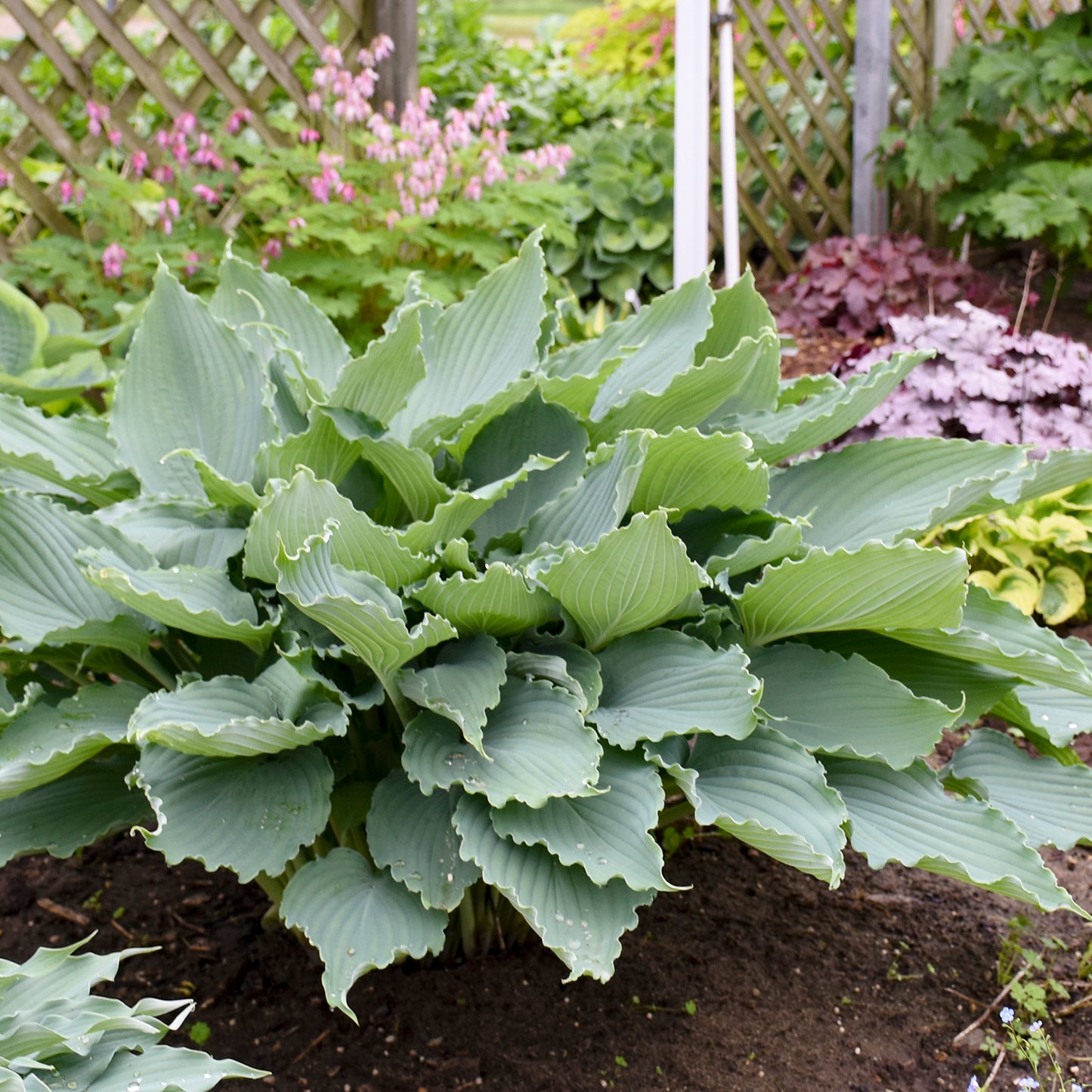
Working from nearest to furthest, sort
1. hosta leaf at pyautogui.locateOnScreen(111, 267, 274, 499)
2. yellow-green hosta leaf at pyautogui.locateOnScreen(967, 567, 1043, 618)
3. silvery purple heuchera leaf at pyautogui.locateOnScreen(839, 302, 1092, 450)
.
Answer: hosta leaf at pyautogui.locateOnScreen(111, 267, 274, 499) < yellow-green hosta leaf at pyautogui.locateOnScreen(967, 567, 1043, 618) < silvery purple heuchera leaf at pyautogui.locateOnScreen(839, 302, 1092, 450)

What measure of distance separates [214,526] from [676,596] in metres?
0.68

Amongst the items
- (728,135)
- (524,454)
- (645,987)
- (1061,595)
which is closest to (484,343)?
(524,454)

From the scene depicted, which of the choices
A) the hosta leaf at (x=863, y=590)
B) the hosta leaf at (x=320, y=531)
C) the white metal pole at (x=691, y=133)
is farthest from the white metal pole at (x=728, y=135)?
the hosta leaf at (x=320, y=531)

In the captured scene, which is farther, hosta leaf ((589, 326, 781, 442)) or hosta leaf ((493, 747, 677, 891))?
hosta leaf ((589, 326, 781, 442))

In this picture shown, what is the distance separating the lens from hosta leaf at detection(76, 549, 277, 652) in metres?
1.31

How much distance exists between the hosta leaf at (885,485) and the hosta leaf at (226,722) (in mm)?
→ 738

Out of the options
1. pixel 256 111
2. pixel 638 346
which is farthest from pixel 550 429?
pixel 256 111

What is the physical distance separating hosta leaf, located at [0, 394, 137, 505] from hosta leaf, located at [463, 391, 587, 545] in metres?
0.54

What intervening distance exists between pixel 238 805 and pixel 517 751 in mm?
357

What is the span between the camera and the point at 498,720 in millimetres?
1428

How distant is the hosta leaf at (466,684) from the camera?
4.32 ft

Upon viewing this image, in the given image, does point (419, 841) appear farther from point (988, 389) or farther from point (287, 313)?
point (988, 389)

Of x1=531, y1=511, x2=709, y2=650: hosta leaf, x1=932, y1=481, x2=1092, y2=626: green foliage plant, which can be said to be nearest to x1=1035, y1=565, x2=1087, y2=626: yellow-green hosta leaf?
x1=932, y1=481, x2=1092, y2=626: green foliage plant

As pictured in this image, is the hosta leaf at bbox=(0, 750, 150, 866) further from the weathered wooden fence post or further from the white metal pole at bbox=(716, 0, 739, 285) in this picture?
the weathered wooden fence post
